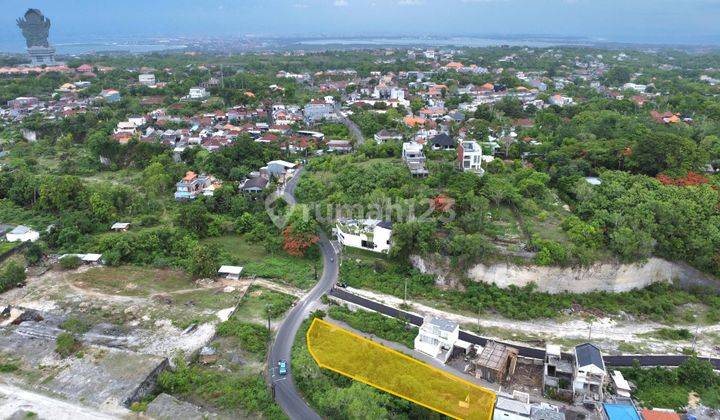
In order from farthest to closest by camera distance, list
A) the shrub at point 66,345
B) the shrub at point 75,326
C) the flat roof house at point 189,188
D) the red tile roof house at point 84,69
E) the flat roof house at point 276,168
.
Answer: the red tile roof house at point 84,69
the flat roof house at point 276,168
the flat roof house at point 189,188
the shrub at point 75,326
the shrub at point 66,345

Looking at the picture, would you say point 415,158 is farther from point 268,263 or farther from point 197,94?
point 197,94

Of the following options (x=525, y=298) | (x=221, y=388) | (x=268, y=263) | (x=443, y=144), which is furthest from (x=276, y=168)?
(x=221, y=388)

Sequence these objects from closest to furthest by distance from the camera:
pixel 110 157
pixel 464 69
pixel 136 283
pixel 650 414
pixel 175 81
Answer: pixel 650 414
pixel 136 283
pixel 110 157
pixel 175 81
pixel 464 69

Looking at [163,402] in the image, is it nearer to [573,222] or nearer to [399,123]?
[573,222]

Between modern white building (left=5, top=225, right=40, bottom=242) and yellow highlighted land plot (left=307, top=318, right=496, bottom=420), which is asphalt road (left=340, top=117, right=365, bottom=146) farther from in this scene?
yellow highlighted land plot (left=307, top=318, right=496, bottom=420)

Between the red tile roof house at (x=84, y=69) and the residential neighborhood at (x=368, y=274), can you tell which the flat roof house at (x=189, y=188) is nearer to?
the residential neighborhood at (x=368, y=274)

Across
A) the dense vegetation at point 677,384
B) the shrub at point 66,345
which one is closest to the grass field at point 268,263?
the shrub at point 66,345

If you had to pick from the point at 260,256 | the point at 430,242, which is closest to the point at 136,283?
the point at 260,256
